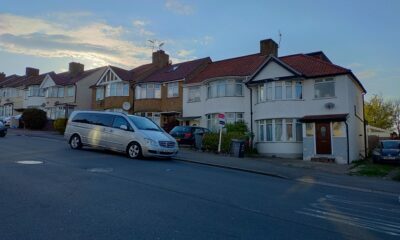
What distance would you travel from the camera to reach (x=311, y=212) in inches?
285

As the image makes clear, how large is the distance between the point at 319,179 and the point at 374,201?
13.2 ft

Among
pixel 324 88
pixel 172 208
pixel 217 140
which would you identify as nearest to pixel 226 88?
pixel 217 140

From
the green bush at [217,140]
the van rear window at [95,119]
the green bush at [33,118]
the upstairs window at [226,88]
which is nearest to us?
the van rear window at [95,119]

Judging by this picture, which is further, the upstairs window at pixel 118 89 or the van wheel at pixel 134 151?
the upstairs window at pixel 118 89

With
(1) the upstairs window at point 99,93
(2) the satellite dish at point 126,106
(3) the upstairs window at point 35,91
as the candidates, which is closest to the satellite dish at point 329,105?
(2) the satellite dish at point 126,106

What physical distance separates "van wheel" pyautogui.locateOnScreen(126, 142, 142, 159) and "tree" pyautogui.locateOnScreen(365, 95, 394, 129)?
4986cm

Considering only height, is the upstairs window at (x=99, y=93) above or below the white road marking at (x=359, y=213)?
above

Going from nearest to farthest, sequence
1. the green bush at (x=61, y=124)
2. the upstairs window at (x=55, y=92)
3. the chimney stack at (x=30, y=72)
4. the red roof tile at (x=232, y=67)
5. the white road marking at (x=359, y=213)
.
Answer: the white road marking at (x=359, y=213) → the red roof tile at (x=232, y=67) → the green bush at (x=61, y=124) → the upstairs window at (x=55, y=92) → the chimney stack at (x=30, y=72)

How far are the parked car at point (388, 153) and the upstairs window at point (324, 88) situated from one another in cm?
475

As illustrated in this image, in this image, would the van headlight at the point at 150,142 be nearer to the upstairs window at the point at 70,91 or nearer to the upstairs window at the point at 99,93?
the upstairs window at the point at 99,93

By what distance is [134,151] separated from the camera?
14.9 metres

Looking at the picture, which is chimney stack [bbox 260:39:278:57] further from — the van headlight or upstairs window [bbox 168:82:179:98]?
the van headlight

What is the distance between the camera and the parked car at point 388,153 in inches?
815

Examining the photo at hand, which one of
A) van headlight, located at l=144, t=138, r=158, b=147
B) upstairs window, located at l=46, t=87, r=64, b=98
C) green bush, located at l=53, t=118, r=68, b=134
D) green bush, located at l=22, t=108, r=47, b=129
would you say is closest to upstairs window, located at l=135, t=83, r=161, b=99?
green bush, located at l=53, t=118, r=68, b=134
